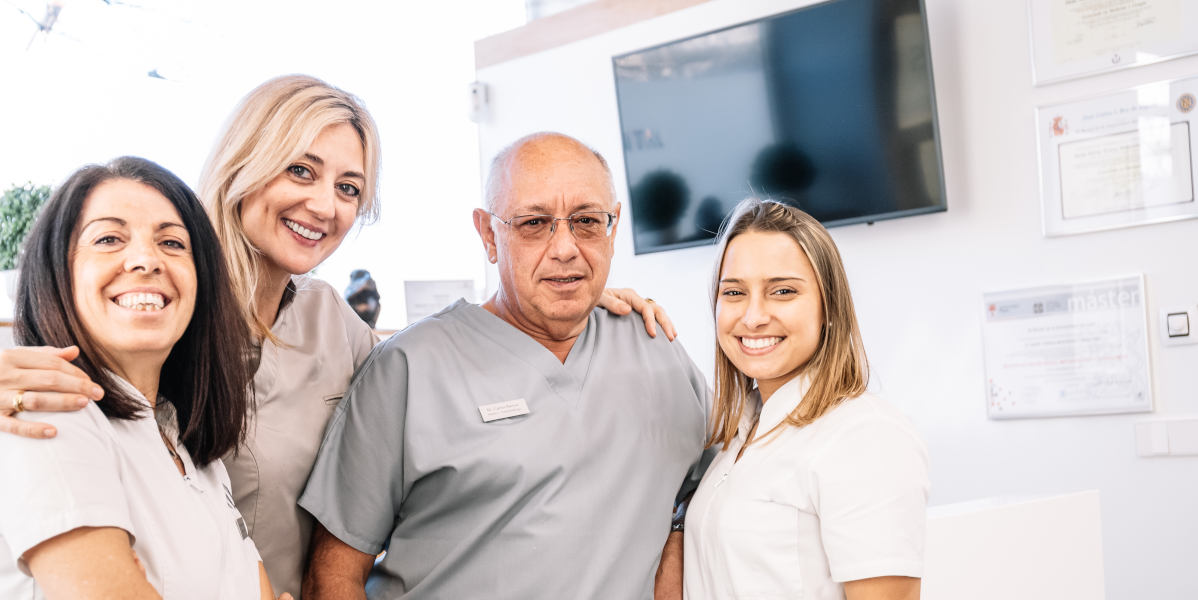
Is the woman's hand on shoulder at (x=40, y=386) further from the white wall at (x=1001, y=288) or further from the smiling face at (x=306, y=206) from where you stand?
the white wall at (x=1001, y=288)

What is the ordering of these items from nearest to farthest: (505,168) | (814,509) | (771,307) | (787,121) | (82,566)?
(82,566) → (814,509) → (771,307) → (505,168) → (787,121)

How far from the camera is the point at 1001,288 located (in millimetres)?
2766

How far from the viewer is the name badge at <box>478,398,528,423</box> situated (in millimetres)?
1547

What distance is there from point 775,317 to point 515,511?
51cm

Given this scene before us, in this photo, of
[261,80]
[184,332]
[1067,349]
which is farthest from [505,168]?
[1067,349]

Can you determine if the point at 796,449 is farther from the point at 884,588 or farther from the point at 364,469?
the point at 364,469

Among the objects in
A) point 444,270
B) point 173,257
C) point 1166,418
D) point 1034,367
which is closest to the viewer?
point 173,257

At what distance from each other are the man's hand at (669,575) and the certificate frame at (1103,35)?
6.20 ft

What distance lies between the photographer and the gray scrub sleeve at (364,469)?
151 centimetres

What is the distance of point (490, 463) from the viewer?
151cm

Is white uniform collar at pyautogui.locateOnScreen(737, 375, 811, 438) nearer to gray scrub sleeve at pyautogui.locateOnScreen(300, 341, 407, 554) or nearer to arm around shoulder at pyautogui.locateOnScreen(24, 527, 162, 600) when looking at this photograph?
gray scrub sleeve at pyautogui.locateOnScreen(300, 341, 407, 554)

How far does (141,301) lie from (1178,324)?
247cm

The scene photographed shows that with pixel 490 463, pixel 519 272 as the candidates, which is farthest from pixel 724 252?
pixel 490 463

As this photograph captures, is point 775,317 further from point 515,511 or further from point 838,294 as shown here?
point 515,511
